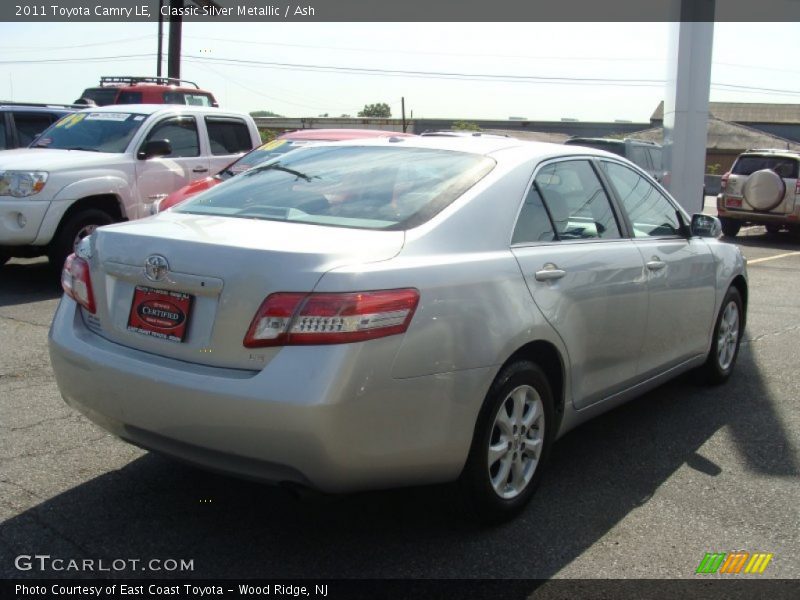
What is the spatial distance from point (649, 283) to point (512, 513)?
1.57 m

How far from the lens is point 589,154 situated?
4547 mm

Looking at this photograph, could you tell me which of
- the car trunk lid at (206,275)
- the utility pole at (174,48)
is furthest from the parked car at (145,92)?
the car trunk lid at (206,275)

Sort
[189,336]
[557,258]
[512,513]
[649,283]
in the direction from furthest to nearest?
[649,283] < [557,258] < [512,513] < [189,336]

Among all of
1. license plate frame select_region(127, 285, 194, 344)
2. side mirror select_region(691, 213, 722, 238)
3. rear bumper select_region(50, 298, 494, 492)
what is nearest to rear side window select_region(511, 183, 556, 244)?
rear bumper select_region(50, 298, 494, 492)

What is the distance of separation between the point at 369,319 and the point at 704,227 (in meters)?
3.12

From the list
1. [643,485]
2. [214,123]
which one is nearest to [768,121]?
[214,123]

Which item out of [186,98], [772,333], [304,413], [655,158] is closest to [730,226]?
[655,158]

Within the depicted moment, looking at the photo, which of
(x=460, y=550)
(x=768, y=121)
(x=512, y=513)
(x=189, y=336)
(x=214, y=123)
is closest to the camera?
(x=189, y=336)

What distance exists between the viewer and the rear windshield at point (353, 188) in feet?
11.7

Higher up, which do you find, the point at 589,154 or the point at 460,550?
the point at 589,154

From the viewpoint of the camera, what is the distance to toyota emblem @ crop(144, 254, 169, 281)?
10.4 ft

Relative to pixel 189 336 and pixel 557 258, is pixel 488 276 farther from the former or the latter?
pixel 189 336

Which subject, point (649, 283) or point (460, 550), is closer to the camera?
point (460, 550)

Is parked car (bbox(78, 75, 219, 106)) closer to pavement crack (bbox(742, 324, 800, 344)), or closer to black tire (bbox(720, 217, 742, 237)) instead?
black tire (bbox(720, 217, 742, 237))
